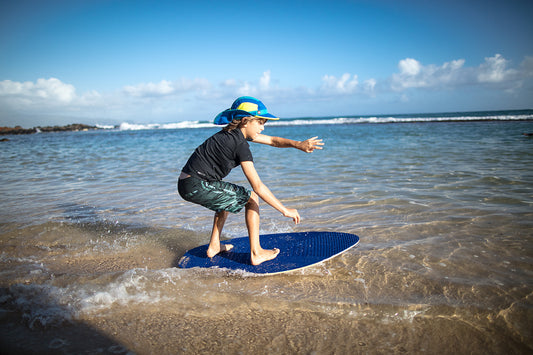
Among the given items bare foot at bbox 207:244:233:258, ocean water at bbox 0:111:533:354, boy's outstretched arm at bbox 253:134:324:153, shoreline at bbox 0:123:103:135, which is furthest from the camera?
shoreline at bbox 0:123:103:135

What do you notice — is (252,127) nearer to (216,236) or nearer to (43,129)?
(216,236)

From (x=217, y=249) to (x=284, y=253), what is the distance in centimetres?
78

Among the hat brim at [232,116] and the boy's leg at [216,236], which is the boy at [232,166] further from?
the boy's leg at [216,236]

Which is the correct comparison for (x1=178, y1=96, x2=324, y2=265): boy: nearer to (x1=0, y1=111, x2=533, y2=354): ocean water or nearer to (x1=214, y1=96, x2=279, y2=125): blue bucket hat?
(x1=214, y1=96, x2=279, y2=125): blue bucket hat

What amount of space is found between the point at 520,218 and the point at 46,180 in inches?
411

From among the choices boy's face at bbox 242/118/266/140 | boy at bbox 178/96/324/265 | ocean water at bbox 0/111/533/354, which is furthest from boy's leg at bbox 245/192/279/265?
boy's face at bbox 242/118/266/140

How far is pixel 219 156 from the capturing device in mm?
3008

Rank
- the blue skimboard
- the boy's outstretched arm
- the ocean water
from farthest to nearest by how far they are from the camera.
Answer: the boy's outstretched arm < the blue skimboard < the ocean water

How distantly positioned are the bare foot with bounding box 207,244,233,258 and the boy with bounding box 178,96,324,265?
54 cm

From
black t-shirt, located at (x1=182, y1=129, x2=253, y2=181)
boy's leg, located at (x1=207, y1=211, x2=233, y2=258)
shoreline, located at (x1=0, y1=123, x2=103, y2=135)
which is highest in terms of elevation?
shoreline, located at (x1=0, y1=123, x2=103, y2=135)

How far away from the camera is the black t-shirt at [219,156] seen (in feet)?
9.51

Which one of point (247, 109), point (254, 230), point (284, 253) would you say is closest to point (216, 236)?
point (254, 230)

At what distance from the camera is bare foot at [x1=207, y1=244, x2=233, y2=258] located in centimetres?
Answer: 337

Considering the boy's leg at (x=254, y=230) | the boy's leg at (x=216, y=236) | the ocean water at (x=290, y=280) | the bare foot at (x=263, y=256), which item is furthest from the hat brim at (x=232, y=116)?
the ocean water at (x=290, y=280)
